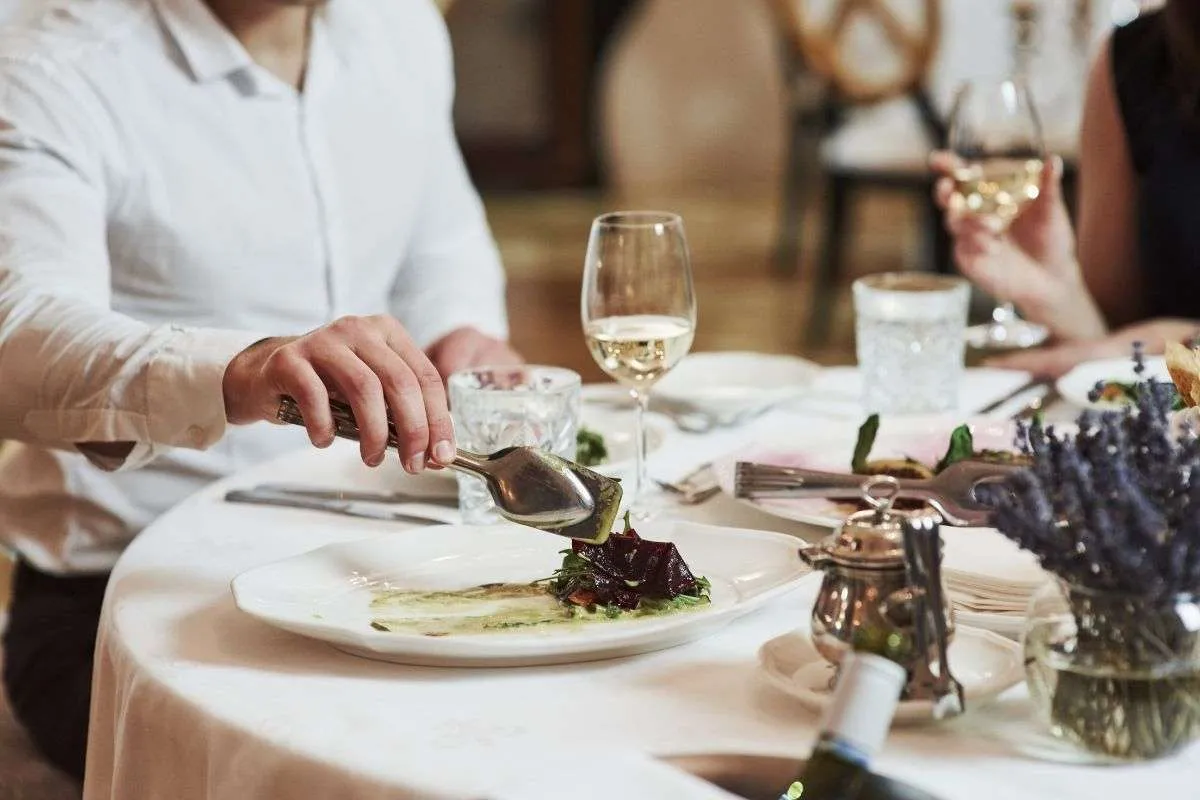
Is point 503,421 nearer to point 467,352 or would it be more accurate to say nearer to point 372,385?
point 372,385

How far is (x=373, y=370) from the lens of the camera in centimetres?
109

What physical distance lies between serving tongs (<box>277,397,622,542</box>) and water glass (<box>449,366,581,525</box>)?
0.19m

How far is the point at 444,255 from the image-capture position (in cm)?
214

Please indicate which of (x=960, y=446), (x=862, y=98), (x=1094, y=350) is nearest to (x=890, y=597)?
(x=960, y=446)

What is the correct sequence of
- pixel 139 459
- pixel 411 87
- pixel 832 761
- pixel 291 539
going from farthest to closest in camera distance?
pixel 411 87 < pixel 139 459 < pixel 291 539 < pixel 832 761

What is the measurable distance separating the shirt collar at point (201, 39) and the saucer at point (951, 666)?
117 cm

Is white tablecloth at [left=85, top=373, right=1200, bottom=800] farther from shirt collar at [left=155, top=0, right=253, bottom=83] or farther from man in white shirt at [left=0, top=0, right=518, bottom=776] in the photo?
shirt collar at [left=155, top=0, right=253, bottom=83]

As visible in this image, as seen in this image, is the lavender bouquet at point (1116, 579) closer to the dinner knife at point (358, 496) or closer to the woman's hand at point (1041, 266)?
the dinner knife at point (358, 496)

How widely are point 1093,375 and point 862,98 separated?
3.36 metres

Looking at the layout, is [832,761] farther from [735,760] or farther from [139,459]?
[139,459]

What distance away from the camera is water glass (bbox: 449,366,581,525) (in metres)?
1.29

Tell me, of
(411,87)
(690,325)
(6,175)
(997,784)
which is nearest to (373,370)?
(690,325)

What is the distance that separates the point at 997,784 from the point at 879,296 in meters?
0.92

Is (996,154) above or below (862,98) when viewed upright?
above
